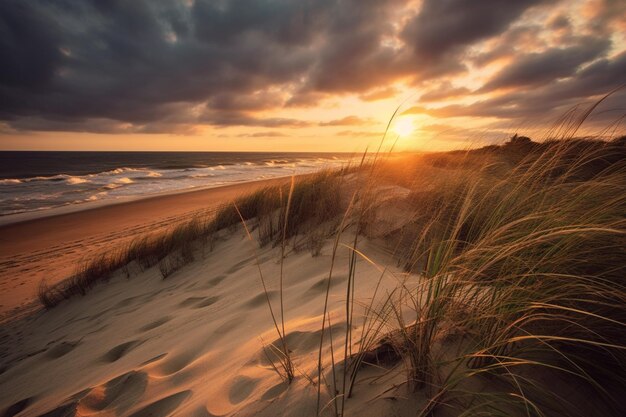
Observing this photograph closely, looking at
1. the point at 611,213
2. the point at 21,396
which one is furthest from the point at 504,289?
the point at 21,396

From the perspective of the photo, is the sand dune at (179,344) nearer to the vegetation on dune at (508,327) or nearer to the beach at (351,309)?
the beach at (351,309)

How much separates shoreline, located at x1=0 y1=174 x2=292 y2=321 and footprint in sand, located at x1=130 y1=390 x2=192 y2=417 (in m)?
4.48

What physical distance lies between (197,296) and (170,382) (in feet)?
5.53

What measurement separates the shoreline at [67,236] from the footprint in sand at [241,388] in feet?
14.8

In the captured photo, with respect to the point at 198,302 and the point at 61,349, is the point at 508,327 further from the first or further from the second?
the point at 61,349

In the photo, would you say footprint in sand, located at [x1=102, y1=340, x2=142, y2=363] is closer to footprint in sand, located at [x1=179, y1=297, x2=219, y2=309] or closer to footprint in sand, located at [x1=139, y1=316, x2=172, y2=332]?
footprint in sand, located at [x1=139, y1=316, x2=172, y2=332]

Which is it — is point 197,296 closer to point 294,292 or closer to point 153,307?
point 153,307

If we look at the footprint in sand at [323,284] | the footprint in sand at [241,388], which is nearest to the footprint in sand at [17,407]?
the footprint in sand at [241,388]

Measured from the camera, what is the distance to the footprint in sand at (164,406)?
4.83ft

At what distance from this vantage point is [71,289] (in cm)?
475

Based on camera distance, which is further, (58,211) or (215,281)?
(58,211)

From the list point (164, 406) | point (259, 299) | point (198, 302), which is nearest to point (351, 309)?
point (164, 406)

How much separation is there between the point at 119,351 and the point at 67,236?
7.51 m

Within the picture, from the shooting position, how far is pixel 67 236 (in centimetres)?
813
